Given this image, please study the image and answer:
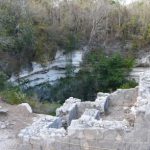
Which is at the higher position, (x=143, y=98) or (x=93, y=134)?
(x=143, y=98)

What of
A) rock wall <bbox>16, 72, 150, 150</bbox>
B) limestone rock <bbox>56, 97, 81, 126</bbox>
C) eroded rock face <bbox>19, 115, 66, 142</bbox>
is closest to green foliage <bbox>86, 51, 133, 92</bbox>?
limestone rock <bbox>56, 97, 81, 126</bbox>

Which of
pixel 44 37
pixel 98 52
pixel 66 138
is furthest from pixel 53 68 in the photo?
pixel 66 138

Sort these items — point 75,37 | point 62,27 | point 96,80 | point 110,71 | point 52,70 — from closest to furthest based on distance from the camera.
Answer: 1. point 110,71
2. point 96,80
3. point 52,70
4. point 62,27
5. point 75,37

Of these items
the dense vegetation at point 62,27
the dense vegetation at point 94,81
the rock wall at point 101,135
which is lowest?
the rock wall at point 101,135

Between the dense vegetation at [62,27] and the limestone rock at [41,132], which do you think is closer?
the limestone rock at [41,132]

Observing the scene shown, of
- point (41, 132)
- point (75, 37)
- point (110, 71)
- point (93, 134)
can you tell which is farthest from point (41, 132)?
point (75, 37)

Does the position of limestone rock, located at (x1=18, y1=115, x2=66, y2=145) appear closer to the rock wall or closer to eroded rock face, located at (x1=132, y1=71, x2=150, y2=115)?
the rock wall

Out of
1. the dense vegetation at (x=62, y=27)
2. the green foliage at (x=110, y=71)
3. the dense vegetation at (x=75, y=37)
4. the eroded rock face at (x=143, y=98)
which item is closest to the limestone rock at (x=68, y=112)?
the eroded rock face at (x=143, y=98)

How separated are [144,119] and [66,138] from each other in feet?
5.08

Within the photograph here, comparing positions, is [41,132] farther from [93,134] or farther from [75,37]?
[75,37]

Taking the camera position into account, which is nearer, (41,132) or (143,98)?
(41,132)

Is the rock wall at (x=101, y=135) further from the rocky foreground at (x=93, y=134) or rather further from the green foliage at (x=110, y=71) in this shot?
the green foliage at (x=110, y=71)

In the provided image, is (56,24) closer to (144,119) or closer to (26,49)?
(26,49)

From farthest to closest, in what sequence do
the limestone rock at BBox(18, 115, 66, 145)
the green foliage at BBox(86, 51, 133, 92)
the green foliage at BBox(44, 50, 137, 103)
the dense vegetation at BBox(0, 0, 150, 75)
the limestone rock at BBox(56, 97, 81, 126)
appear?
the green foliage at BBox(86, 51, 133, 92), the green foliage at BBox(44, 50, 137, 103), the dense vegetation at BBox(0, 0, 150, 75), the limestone rock at BBox(56, 97, 81, 126), the limestone rock at BBox(18, 115, 66, 145)
